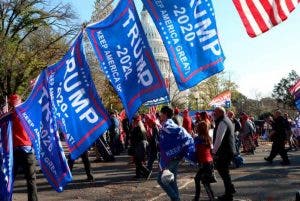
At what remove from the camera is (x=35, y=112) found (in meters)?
7.95

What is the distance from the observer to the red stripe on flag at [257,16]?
7500 millimetres

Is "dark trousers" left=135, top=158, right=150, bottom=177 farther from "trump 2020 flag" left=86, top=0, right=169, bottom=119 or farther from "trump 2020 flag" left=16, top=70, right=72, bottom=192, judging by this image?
"trump 2020 flag" left=86, top=0, right=169, bottom=119

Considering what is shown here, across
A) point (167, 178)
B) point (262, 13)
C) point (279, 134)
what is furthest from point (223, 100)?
point (262, 13)

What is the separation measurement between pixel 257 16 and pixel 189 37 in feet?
3.72

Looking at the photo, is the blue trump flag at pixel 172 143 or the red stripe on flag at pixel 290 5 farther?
the blue trump flag at pixel 172 143

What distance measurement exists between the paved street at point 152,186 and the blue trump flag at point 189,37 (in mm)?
3411

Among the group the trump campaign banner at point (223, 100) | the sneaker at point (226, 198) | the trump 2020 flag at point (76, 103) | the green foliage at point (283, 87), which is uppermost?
the trump 2020 flag at point (76, 103)

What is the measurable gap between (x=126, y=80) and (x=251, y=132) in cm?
1478

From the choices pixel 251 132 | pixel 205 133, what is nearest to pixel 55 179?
pixel 205 133

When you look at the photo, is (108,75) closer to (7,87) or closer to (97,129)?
(97,129)

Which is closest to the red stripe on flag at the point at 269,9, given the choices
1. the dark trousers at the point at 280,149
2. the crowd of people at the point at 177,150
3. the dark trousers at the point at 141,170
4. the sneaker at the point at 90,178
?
the crowd of people at the point at 177,150

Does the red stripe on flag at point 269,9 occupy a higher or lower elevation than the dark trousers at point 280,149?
higher

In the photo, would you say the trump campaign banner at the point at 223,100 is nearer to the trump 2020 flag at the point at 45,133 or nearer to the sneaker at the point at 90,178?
the sneaker at the point at 90,178

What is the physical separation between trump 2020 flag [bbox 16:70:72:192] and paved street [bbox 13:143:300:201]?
2456 mm
